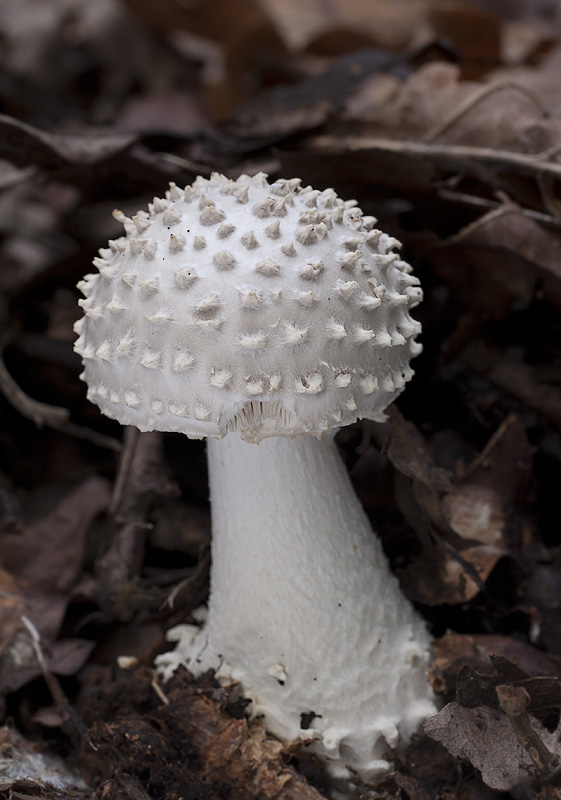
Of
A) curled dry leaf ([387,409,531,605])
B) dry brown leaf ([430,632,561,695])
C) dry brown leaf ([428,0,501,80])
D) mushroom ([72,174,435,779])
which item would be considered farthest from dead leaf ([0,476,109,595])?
dry brown leaf ([428,0,501,80])

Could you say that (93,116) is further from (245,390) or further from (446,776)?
(446,776)

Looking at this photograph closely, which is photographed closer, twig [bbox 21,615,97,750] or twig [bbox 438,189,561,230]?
twig [bbox 21,615,97,750]

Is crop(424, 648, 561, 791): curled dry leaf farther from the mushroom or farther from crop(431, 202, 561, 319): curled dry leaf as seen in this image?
crop(431, 202, 561, 319): curled dry leaf

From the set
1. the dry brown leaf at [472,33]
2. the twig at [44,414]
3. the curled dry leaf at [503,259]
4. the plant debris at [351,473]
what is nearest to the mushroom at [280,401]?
the plant debris at [351,473]

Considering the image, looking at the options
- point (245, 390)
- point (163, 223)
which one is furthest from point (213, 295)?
point (163, 223)

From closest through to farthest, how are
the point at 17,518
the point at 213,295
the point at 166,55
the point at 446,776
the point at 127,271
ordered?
the point at 213,295, the point at 127,271, the point at 446,776, the point at 17,518, the point at 166,55

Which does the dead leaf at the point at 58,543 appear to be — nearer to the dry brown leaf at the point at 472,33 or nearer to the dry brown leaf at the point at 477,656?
the dry brown leaf at the point at 477,656
